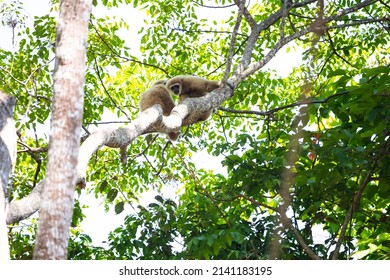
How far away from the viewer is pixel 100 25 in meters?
8.57

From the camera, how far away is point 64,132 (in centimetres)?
257

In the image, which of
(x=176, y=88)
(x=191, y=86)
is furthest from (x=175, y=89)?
(x=191, y=86)

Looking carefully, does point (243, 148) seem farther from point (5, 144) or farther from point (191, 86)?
point (5, 144)

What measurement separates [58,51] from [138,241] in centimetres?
428

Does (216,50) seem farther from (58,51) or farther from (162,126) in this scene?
(58,51)

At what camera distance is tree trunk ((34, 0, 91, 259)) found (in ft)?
7.84

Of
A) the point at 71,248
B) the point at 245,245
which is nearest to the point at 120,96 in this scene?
the point at 71,248

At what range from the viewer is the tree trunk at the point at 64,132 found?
7.84ft

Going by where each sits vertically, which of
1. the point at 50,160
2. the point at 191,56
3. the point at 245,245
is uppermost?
the point at 191,56

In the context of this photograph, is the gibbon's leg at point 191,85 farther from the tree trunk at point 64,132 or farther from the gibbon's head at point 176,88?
the tree trunk at point 64,132

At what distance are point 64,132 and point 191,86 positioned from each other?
508cm

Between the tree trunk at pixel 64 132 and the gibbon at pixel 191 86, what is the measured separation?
4582 millimetres

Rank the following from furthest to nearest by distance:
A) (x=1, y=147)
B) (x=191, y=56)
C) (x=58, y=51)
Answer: (x=191, y=56) → (x=1, y=147) → (x=58, y=51)

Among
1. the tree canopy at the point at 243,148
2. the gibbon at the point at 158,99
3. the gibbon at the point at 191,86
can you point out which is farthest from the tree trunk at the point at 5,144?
the gibbon at the point at 191,86
